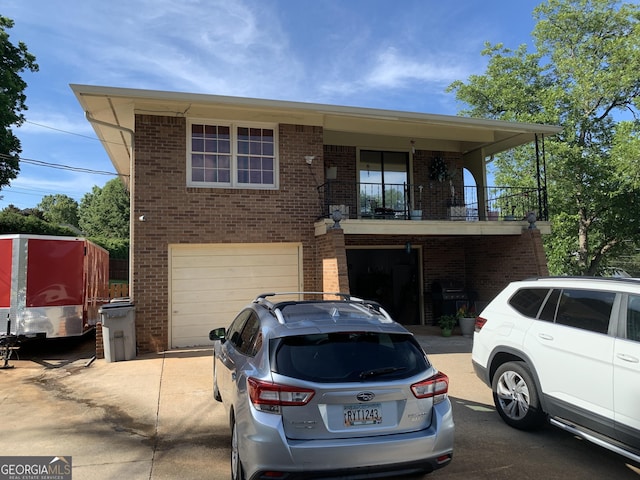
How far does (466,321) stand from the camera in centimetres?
1125

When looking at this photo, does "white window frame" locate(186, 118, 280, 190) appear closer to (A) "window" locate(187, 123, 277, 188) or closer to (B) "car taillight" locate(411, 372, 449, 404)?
(A) "window" locate(187, 123, 277, 188)

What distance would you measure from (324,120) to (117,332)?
669 centimetres

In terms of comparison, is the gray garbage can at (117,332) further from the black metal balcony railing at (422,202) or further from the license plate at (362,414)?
the license plate at (362,414)

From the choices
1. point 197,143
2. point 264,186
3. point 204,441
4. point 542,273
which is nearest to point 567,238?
point 542,273

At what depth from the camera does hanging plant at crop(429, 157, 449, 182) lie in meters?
13.3

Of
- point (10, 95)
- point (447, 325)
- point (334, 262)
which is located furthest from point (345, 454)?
point (10, 95)

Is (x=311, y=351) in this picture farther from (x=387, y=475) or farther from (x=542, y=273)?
(x=542, y=273)

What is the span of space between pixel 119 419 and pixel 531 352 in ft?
16.0

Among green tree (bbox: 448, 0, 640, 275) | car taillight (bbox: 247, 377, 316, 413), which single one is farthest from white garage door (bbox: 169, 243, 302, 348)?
green tree (bbox: 448, 0, 640, 275)

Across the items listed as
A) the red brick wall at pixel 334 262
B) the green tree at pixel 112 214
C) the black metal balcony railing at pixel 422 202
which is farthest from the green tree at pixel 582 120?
the green tree at pixel 112 214

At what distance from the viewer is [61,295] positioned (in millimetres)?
9180

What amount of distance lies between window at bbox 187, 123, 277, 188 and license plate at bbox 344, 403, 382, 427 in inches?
315

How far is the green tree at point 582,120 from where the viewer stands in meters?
17.2

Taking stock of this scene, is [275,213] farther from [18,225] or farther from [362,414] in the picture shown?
[18,225]
